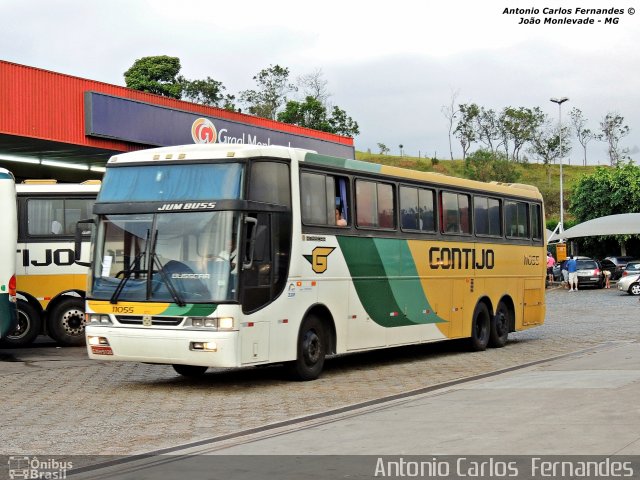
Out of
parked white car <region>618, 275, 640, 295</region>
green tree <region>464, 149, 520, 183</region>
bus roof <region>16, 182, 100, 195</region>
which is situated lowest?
parked white car <region>618, 275, 640, 295</region>

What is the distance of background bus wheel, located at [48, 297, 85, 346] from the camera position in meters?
20.4

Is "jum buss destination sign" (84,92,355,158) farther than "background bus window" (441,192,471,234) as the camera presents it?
Yes

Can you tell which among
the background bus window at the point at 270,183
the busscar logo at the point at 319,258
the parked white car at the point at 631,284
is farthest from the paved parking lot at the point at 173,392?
the parked white car at the point at 631,284

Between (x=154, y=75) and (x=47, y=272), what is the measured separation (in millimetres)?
66890

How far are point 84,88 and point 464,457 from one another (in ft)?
73.0

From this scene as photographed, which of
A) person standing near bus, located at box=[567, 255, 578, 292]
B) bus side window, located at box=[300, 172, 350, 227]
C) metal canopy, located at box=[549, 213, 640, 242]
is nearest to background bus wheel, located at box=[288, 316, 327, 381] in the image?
bus side window, located at box=[300, 172, 350, 227]

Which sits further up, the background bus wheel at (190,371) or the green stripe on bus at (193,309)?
the green stripe on bus at (193,309)

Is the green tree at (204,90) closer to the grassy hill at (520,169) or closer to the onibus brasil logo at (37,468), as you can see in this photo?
the grassy hill at (520,169)

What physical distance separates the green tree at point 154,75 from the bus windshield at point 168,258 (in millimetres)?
71534

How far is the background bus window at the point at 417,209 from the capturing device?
1723cm

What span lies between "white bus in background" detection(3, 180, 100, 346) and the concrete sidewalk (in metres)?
9.97

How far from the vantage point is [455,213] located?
1897 cm

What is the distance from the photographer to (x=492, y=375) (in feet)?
49.4

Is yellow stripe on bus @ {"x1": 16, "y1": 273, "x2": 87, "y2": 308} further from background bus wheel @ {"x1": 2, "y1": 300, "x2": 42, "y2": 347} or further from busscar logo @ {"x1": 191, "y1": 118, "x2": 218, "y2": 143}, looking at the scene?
busscar logo @ {"x1": 191, "y1": 118, "x2": 218, "y2": 143}
